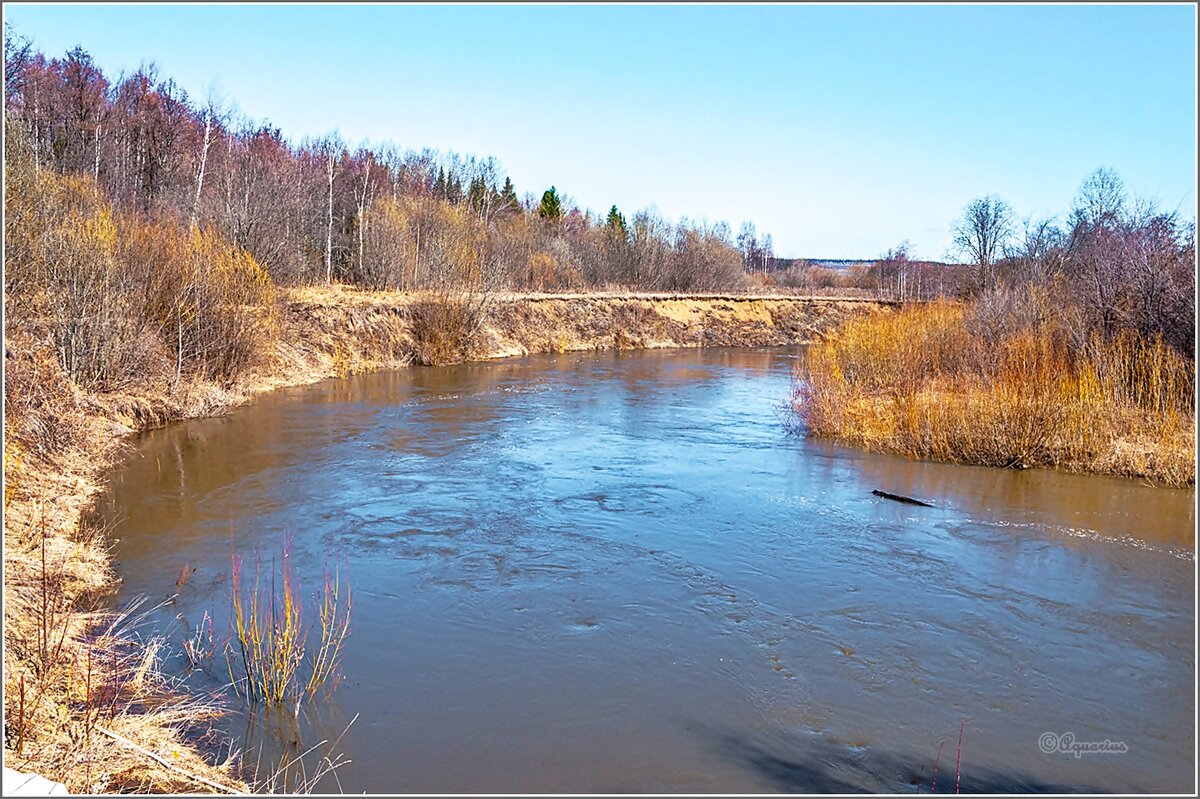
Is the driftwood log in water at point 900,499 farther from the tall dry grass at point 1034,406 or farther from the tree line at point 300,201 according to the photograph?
the tree line at point 300,201

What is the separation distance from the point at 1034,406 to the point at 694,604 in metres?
8.68

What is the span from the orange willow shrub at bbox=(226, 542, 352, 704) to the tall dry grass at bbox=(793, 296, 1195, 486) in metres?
10.8

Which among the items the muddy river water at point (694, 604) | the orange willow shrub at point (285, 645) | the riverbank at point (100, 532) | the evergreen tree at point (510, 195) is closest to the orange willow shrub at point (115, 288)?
the riverbank at point (100, 532)

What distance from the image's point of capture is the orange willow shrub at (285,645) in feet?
21.6

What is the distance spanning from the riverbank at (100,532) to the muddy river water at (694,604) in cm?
50

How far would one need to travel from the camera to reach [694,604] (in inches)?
347

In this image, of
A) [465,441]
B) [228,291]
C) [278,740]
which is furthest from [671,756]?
[228,291]

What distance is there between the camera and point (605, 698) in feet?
22.8

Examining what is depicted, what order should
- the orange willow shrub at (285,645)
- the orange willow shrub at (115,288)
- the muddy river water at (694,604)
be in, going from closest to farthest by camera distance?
1. the muddy river water at (694,604)
2. the orange willow shrub at (285,645)
3. the orange willow shrub at (115,288)

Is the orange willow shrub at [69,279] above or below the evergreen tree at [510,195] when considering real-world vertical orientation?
below

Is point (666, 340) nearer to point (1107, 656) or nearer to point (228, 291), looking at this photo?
point (228, 291)

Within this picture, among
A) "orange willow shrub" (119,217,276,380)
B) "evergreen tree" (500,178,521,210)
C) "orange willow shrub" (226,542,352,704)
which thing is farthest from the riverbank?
"evergreen tree" (500,178,521,210)

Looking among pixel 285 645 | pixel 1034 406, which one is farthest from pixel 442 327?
pixel 285 645

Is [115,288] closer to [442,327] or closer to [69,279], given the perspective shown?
[69,279]
